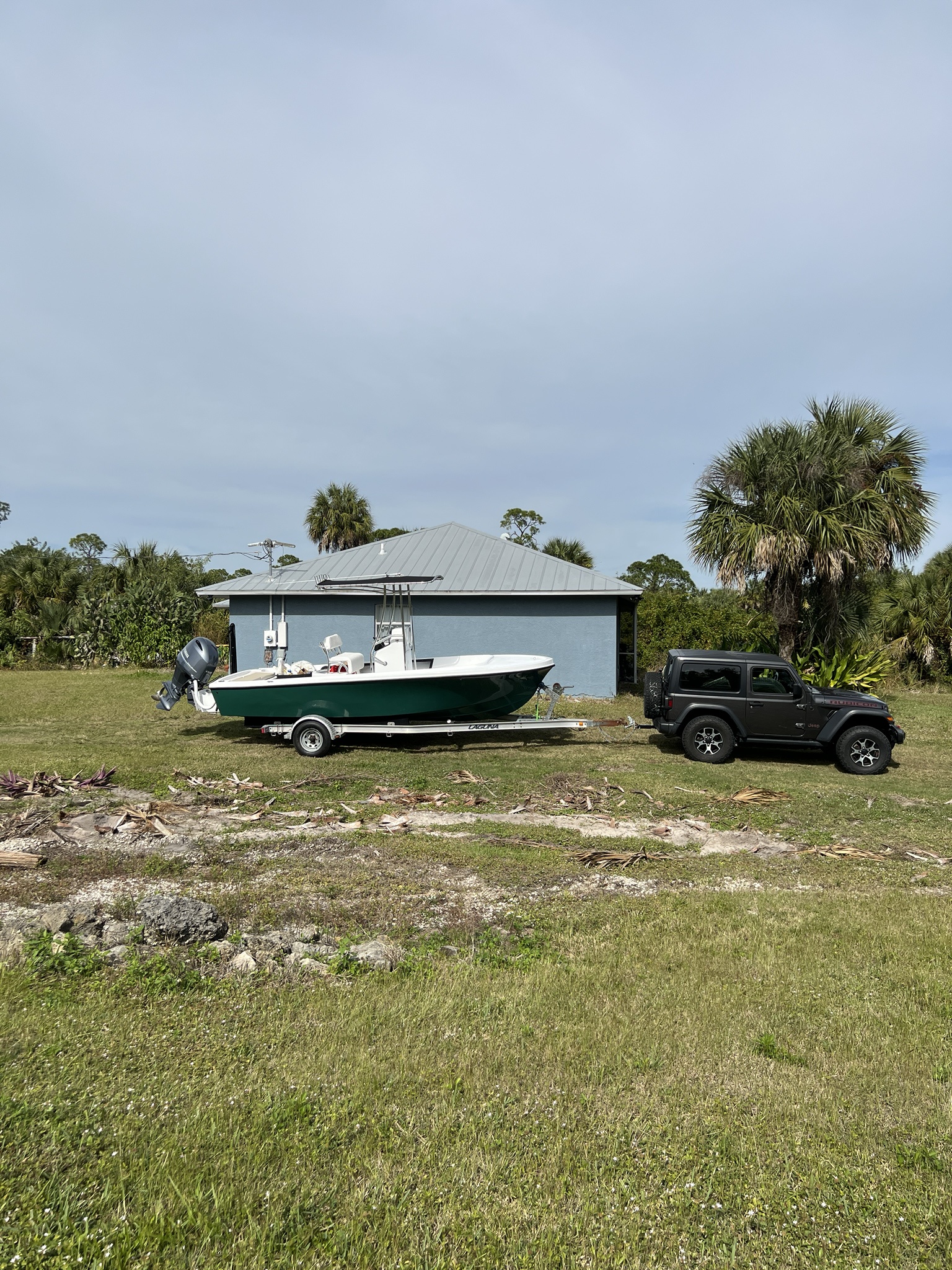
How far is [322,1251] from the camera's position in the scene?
2211 mm

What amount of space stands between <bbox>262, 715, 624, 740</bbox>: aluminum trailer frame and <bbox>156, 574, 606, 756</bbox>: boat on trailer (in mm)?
15

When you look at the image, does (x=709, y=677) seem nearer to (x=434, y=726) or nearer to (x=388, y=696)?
(x=434, y=726)

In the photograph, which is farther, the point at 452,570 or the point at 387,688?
the point at 452,570

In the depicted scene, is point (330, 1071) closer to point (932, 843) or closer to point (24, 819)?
point (24, 819)

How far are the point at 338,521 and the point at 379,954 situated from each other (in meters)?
36.8

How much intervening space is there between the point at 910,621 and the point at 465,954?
21.6m

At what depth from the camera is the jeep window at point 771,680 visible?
35.3ft

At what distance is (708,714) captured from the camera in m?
10.9

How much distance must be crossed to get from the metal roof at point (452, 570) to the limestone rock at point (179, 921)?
12606 millimetres

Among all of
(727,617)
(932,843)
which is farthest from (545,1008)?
(727,617)

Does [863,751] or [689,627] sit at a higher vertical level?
[689,627]

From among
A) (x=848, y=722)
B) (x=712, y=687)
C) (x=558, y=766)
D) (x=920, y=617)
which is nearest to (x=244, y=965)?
(x=558, y=766)

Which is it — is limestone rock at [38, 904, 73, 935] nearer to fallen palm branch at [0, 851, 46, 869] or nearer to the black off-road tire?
fallen palm branch at [0, 851, 46, 869]

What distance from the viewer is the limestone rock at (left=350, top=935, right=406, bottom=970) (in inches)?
163
